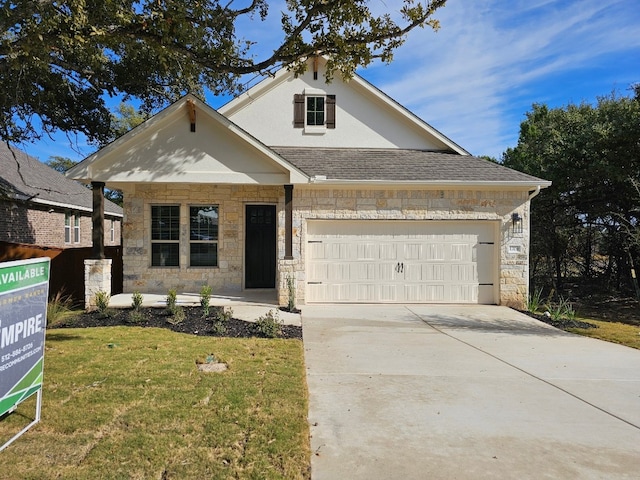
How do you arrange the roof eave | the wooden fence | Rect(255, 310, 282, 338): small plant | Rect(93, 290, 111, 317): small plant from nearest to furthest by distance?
1. Rect(255, 310, 282, 338): small plant
2. Rect(93, 290, 111, 317): small plant
3. the roof eave
4. the wooden fence

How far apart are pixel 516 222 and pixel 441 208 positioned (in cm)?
198

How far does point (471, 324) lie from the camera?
916cm

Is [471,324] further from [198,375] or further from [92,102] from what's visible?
[92,102]

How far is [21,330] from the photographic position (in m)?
3.79

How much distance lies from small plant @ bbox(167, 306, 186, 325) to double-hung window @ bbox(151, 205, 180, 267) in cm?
322

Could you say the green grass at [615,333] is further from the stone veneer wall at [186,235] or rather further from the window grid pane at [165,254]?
the window grid pane at [165,254]

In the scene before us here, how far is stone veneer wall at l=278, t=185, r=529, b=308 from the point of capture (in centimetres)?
1093

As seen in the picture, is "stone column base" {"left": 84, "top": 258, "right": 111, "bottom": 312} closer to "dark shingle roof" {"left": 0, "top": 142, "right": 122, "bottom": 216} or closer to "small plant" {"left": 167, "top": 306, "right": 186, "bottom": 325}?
"small plant" {"left": 167, "top": 306, "right": 186, "bottom": 325}

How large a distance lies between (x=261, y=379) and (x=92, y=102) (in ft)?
35.5

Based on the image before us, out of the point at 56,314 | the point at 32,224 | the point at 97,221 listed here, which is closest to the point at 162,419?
the point at 56,314

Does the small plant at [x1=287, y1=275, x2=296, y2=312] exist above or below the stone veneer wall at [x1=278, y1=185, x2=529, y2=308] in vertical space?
below

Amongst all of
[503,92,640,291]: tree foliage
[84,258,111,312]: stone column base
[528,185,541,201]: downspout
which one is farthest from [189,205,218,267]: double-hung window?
[503,92,640,291]: tree foliage

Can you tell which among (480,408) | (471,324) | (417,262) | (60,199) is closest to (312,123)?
(417,262)

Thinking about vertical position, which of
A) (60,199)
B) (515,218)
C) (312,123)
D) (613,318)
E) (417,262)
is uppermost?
(312,123)
